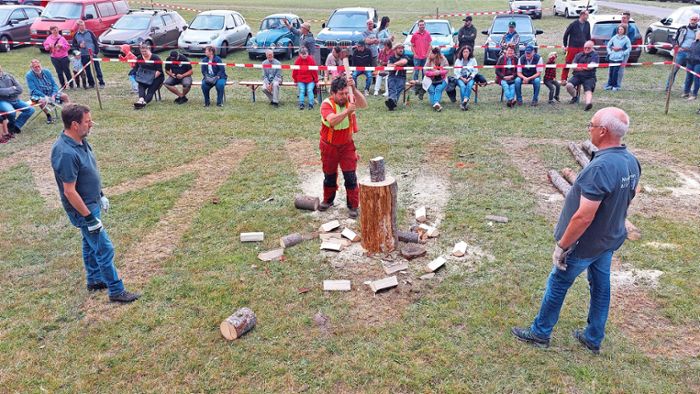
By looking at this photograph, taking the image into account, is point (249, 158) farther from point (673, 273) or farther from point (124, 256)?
point (673, 273)

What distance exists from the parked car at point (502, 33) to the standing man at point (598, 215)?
13.2m

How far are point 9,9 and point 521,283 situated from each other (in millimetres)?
23689

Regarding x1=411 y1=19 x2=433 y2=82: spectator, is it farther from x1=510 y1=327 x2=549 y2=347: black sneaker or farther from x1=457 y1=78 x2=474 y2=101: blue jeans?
x1=510 y1=327 x2=549 y2=347: black sneaker

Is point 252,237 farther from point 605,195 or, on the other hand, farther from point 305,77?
point 305,77

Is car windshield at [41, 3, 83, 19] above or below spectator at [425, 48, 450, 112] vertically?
above

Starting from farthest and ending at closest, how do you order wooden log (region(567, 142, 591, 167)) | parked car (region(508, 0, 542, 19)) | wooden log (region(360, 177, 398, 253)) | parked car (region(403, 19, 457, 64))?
parked car (region(508, 0, 542, 19)) → parked car (region(403, 19, 457, 64)) → wooden log (region(567, 142, 591, 167)) → wooden log (region(360, 177, 398, 253))

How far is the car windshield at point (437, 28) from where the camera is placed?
1748 cm

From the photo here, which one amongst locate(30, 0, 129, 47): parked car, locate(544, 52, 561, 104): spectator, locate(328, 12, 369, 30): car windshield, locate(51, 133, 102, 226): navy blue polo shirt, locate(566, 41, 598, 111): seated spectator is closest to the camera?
locate(51, 133, 102, 226): navy blue polo shirt

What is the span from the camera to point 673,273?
5.73 metres

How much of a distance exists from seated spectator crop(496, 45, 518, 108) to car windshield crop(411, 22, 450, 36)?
15.9 ft

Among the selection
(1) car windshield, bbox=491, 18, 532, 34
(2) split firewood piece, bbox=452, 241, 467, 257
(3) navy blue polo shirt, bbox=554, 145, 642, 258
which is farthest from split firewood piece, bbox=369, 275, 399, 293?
(1) car windshield, bbox=491, 18, 532, 34

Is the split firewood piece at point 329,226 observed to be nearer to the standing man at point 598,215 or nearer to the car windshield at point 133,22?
the standing man at point 598,215

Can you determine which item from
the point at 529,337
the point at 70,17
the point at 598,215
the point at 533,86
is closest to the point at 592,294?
the point at 529,337

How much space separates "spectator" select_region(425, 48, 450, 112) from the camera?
12.8m
